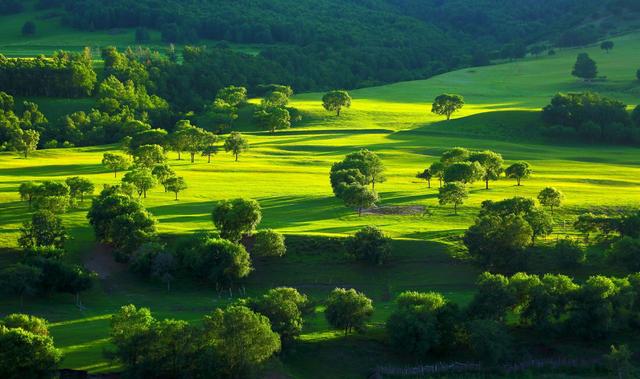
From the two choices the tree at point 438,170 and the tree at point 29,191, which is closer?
the tree at point 29,191

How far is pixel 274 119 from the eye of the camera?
516ft

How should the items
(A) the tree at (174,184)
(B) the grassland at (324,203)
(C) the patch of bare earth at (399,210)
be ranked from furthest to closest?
(A) the tree at (174,184) → (C) the patch of bare earth at (399,210) → (B) the grassland at (324,203)

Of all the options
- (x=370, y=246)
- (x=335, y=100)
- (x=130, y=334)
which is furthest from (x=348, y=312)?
(x=335, y=100)

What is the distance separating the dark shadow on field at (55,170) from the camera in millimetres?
111062

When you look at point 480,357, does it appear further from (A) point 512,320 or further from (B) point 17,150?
(B) point 17,150

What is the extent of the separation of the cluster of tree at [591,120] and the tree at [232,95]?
218 feet

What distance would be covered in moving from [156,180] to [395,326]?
155 feet

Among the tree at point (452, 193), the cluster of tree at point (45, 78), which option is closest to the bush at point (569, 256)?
the tree at point (452, 193)

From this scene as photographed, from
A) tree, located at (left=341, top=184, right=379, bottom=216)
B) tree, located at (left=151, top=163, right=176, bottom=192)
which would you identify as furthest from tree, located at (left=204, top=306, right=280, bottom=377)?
tree, located at (left=151, top=163, right=176, bottom=192)

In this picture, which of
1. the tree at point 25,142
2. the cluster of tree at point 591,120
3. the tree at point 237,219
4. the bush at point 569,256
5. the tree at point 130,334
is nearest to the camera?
the tree at point 130,334

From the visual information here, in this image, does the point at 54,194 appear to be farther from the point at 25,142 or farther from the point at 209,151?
the point at 25,142

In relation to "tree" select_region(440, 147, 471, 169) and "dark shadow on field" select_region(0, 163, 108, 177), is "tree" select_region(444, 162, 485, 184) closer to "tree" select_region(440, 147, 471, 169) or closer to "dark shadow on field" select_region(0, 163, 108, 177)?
"tree" select_region(440, 147, 471, 169)

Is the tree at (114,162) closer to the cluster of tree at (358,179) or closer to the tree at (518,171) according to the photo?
the cluster of tree at (358,179)

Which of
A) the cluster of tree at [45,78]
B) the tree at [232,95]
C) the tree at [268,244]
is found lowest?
the tree at [268,244]
